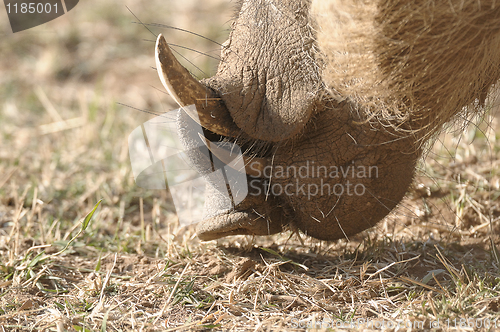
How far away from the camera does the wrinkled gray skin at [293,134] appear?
1.49 m

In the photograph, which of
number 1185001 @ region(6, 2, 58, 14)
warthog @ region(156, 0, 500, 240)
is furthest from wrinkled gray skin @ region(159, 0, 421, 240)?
number 1185001 @ region(6, 2, 58, 14)

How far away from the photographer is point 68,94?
4043mm

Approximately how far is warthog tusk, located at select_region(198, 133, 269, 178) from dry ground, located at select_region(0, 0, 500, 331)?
13.0 inches

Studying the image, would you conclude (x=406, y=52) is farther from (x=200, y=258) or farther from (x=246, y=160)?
(x=200, y=258)

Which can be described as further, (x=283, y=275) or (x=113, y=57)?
(x=113, y=57)

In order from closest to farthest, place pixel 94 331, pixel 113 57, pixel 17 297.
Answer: pixel 94 331 → pixel 17 297 → pixel 113 57

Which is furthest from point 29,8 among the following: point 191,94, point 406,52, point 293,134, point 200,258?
point 406,52

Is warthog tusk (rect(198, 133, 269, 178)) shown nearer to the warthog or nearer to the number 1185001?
the warthog

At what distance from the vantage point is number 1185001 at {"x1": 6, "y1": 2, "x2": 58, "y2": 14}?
4.90 m

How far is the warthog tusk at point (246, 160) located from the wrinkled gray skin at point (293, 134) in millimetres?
19

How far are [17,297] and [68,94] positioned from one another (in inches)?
105

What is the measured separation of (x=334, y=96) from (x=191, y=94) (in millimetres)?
399

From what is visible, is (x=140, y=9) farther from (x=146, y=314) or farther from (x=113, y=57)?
(x=146, y=314)

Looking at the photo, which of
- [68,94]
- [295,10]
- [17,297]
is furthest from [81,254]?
[68,94]
